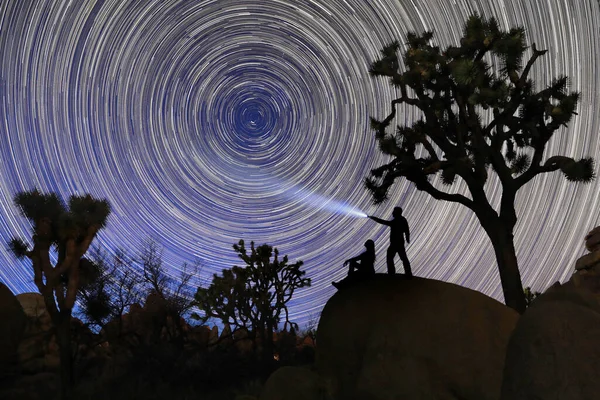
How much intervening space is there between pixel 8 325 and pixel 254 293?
A: 983cm

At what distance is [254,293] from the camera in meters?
23.1

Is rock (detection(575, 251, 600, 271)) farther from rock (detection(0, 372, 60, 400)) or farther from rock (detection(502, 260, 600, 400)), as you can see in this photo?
rock (detection(502, 260, 600, 400))

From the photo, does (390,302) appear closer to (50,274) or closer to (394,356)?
(394,356)

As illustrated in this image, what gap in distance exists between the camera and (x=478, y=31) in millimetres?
13953

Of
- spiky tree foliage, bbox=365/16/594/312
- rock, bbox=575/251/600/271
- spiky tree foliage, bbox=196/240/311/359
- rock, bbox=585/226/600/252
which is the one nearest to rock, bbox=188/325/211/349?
spiky tree foliage, bbox=196/240/311/359

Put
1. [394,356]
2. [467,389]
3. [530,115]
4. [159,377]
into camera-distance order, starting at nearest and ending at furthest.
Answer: [467,389]
[394,356]
[530,115]
[159,377]

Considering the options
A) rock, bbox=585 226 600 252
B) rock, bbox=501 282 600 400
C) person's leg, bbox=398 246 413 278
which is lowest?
rock, bbox=501 282 600 400

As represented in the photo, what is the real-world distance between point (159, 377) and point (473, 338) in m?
9.50

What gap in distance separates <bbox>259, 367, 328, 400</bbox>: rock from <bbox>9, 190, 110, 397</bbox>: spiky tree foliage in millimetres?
6336

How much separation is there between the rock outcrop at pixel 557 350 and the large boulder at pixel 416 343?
322cm

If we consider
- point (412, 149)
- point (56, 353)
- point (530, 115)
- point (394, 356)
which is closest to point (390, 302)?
A: point (394, 356)

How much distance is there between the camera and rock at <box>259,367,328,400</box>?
8594 mm


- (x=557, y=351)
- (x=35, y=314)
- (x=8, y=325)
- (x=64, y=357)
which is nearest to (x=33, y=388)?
(x=8, y=325)

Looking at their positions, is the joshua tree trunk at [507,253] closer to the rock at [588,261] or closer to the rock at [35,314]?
the rock at [588,261]
